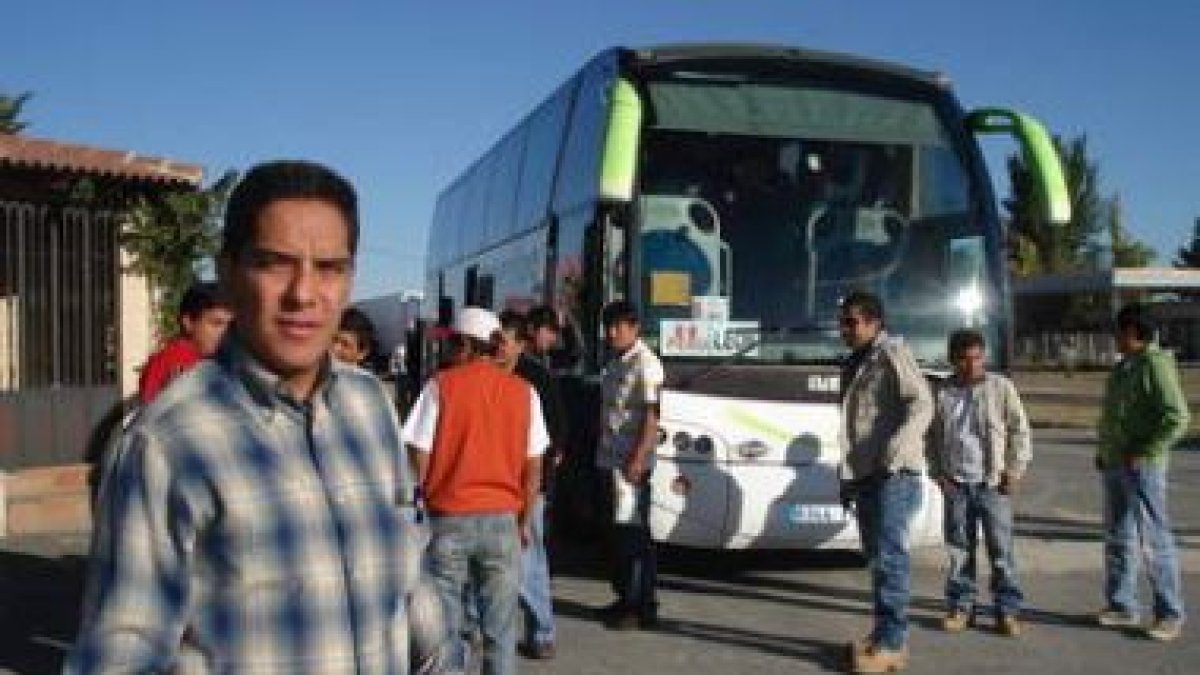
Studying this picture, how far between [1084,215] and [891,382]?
79.6 meters

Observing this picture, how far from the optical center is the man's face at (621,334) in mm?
8828

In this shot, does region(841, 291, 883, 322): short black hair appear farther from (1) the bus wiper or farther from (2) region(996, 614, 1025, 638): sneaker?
(1) the bus wiper

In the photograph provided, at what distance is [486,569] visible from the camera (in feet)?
20.5

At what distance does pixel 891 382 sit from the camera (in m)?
7.87

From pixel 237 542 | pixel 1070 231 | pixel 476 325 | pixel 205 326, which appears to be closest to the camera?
pixel 237 542

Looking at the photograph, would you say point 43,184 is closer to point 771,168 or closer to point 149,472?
point 771,168

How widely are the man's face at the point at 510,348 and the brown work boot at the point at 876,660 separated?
2287 mm

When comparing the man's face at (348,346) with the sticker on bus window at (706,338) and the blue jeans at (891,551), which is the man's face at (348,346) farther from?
the sticker on bus window at (706,338)

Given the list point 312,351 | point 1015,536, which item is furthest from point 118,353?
point 312,351

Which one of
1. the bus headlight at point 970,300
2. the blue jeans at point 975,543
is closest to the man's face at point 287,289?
the blue jeans at point 975,543

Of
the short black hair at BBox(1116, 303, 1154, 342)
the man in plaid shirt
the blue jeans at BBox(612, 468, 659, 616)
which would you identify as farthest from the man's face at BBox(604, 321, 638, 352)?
the man in plaid shirt

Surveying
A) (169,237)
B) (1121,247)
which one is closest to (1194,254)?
(1121,247)

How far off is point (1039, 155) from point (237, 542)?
9.00 m

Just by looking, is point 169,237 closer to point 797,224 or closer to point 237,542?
point 797,224
